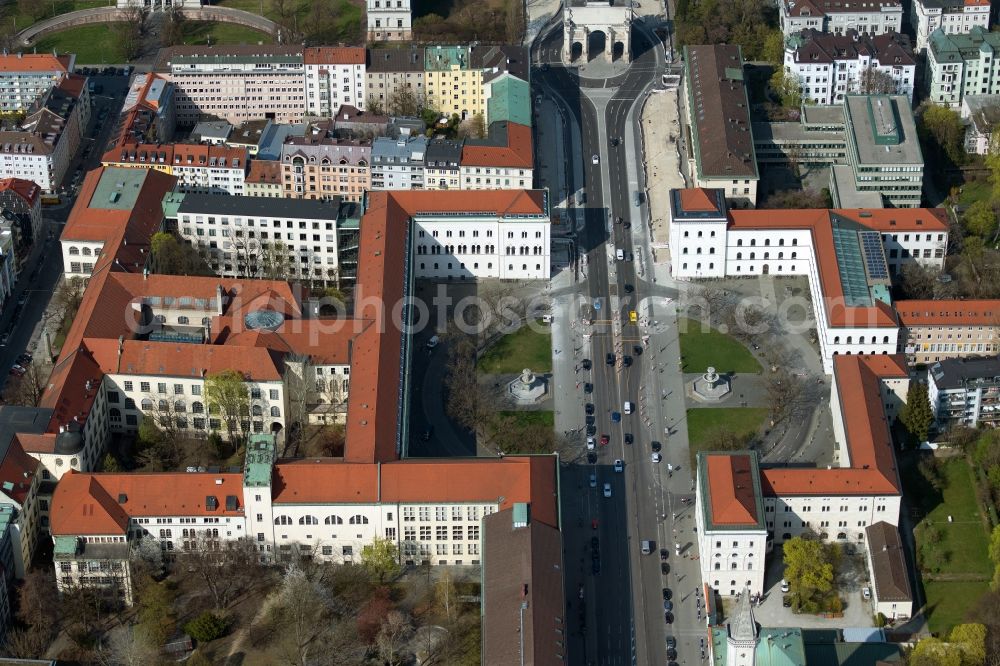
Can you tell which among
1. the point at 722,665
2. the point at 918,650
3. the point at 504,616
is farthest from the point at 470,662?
the point at 918,650

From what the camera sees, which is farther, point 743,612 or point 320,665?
point 320,665

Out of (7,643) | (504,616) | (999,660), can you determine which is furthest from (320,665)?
(999,660)

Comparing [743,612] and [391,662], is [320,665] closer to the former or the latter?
[391,662]

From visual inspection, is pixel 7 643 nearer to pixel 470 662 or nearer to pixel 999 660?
pixel 470 662

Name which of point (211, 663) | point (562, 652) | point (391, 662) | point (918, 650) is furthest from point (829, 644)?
point (211, 663)

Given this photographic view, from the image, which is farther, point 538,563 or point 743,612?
point 538,563

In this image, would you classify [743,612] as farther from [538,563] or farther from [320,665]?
[320,665]
